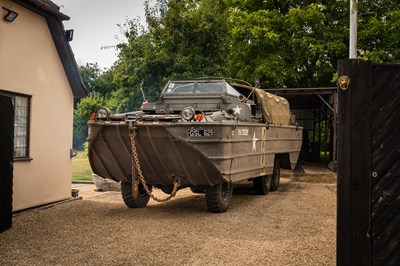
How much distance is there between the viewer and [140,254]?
18.7ft

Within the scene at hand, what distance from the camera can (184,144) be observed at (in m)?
7.70

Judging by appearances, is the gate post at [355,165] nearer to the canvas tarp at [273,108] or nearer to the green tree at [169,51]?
the canvas tarp at [273,108]

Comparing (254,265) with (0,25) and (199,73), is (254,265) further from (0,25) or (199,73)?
(199,73)

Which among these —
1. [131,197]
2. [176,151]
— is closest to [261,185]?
[131,197]

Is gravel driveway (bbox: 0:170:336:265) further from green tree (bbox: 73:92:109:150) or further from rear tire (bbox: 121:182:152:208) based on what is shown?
green tree (bbox: 73:92:109:150)

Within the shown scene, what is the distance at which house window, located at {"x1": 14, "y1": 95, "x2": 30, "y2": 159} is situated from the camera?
28.9ft

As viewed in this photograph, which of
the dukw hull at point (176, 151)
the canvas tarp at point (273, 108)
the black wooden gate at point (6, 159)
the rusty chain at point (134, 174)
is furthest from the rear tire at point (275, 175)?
the black wooden gate at point (6, 159)

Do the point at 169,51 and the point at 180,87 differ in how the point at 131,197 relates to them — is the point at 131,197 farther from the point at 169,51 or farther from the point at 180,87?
the point at 169,51

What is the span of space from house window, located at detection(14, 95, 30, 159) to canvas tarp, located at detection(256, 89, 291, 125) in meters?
5.14

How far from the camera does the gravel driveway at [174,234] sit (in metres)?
5.56

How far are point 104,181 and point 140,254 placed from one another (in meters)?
7.10

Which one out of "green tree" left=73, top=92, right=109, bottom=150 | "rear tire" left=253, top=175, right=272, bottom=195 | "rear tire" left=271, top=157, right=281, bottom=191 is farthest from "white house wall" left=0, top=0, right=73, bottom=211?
"green tree" left=73, top=92, right=109, bottom=150

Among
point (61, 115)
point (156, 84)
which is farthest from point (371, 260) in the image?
point (156, 84)

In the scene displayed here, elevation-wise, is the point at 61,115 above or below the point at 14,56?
below
